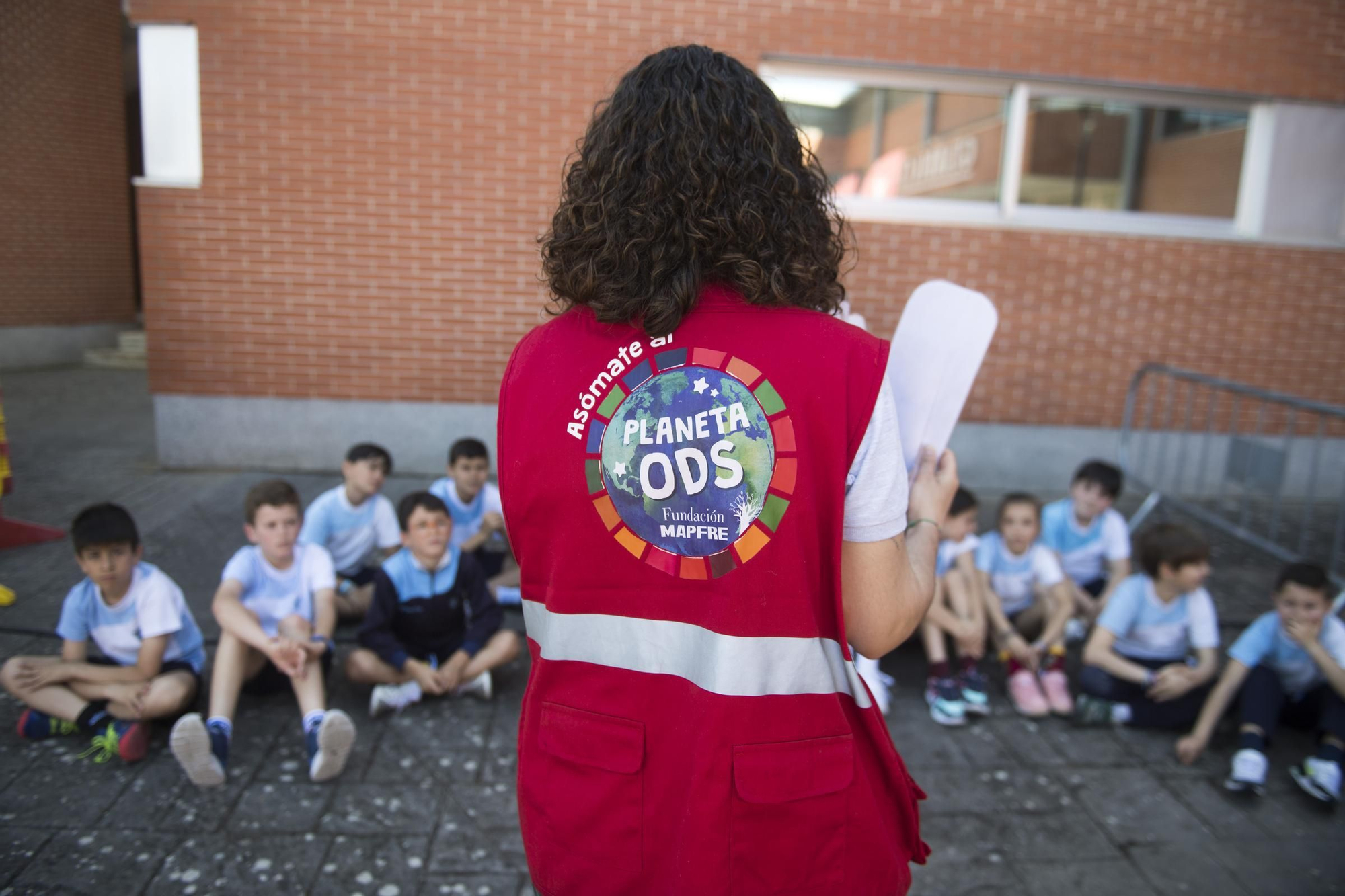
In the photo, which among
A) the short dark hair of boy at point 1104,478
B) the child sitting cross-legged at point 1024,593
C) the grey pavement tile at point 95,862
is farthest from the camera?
the short dark hair of boy at point 1104,478

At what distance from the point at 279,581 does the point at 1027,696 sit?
344cm

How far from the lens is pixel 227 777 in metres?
3.25

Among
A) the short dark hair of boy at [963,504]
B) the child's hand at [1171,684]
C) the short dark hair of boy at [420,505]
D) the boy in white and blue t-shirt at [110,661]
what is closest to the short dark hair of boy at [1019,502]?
the short dark hair of boy at [963,504]

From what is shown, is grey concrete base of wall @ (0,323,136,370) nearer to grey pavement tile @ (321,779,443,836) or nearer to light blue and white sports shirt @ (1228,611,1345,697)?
grey pavement tile @ (321,779,443,836)

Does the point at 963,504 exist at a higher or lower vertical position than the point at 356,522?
higher

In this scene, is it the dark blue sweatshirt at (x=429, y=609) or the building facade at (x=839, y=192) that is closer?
the dark blue sweatshirt at (x=429, y=609)

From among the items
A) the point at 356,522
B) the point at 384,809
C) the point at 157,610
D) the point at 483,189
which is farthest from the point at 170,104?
the point at 384,809

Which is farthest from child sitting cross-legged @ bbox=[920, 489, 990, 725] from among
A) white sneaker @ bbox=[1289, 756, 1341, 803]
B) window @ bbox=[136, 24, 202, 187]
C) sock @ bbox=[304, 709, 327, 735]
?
window @ bbox=[136, 24, 202, 187]

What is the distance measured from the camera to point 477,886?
276cm

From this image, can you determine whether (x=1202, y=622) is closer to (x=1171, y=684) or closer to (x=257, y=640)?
(x=1171, y=684)

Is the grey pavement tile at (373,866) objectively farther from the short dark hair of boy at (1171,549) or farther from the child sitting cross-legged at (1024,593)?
the short dark hair of boy at (1171,549)

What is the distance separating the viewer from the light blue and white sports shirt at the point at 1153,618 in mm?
4055

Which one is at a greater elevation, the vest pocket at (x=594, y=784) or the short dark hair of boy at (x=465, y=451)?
the vest pocket at (x=594, y=784)

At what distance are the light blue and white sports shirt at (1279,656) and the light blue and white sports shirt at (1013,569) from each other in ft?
2.93
